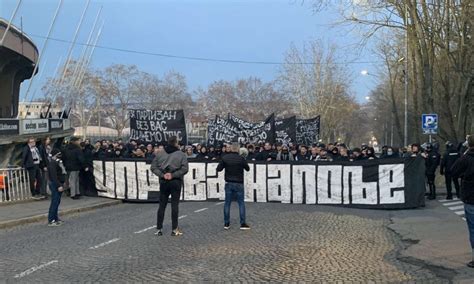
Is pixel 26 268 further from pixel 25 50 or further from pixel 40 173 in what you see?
pixel 25 50

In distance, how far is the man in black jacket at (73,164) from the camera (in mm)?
16391

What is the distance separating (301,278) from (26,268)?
394cm

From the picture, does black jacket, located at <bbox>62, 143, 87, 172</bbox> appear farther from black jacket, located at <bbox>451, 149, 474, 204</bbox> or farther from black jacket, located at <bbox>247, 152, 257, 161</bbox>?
black jacket, located at <bbox>451, 149, 474, 204</bbox>

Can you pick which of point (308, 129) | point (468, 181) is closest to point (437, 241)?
point (468, 181)

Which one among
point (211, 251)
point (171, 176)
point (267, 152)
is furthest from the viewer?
point (267, 152)

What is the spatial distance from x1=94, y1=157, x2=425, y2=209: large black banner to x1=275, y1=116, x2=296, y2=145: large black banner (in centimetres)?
757

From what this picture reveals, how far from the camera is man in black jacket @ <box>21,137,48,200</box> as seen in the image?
52.6 ft

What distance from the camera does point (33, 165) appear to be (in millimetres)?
16062

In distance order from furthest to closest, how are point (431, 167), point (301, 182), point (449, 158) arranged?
point (431, 167)
point (449, 158)
point (301, 182)

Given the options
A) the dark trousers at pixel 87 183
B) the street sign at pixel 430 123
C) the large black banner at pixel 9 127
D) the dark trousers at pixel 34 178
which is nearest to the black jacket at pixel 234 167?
the dark trousers at pixel 34 178

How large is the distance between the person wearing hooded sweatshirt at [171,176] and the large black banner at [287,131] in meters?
13.4

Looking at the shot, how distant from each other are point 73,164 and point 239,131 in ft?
25.2

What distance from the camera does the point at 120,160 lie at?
17.4 meters

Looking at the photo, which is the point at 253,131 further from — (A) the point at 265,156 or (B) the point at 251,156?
(A) the point at 265,156
